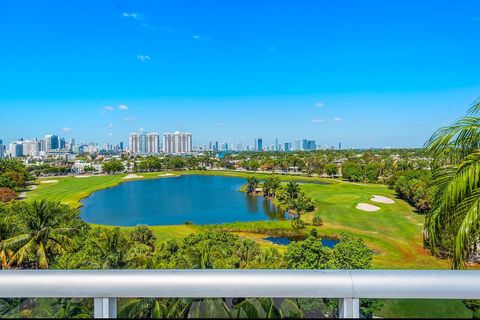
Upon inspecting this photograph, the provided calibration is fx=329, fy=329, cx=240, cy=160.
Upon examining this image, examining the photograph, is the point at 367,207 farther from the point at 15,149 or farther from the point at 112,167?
the point at 15,149

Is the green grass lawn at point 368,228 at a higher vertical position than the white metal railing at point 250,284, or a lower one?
lower

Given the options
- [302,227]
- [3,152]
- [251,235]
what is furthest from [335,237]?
[3,152]

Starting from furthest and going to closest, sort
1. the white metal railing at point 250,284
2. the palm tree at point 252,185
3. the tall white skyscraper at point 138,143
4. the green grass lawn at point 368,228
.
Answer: the tall white skyscraper at point 138,143
the palm tree at point 252,185
the green grass lawn at point 368,228
the white metal railing at point 250,284

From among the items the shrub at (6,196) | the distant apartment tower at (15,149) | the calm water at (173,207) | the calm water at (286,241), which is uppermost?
the distant apartment tower at (15,149)

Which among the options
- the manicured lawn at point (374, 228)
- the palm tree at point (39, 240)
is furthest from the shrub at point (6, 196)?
the palm tree at point (39, 240)

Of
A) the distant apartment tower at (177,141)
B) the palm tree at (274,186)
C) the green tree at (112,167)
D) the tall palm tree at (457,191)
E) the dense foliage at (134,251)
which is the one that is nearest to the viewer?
the tall palm tree at (457,191)

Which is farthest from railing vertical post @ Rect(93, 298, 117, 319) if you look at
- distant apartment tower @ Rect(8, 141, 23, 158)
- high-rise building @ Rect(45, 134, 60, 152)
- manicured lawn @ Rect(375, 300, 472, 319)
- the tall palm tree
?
high-rise building @ Rect(45, 134, 60, 152)

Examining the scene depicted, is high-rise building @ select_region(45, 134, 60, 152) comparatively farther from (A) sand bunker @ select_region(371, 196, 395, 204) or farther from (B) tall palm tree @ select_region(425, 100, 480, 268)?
(B) tall palm tree @ select_region(425, 100, 480, 268)

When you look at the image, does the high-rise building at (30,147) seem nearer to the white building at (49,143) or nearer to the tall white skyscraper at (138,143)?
the white building at (49,143)

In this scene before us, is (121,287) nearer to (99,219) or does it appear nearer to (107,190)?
(99,219)
